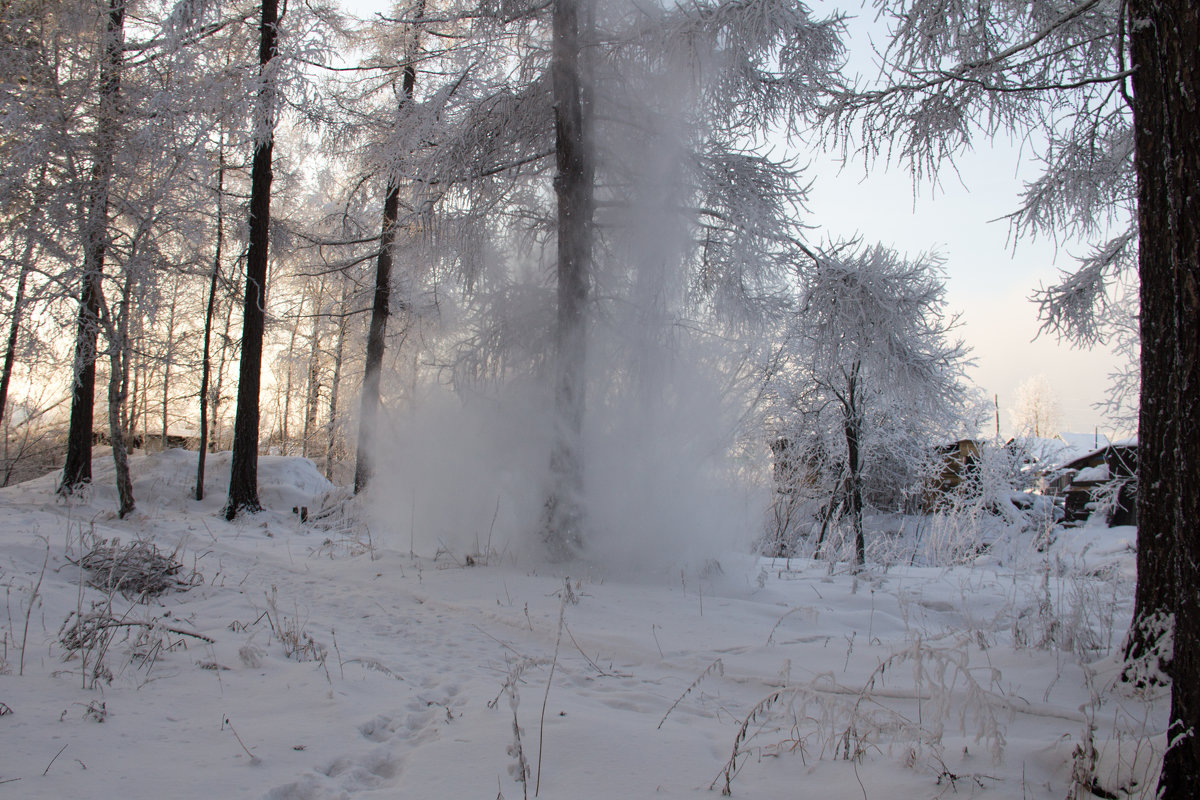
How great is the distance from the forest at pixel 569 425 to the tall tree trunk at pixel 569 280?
4cm

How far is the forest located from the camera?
238cm

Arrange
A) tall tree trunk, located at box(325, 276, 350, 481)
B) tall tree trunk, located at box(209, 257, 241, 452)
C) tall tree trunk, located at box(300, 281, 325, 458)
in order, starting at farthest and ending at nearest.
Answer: tall tree trunk, located at box(300, 281, 325, 458) → tall tree trunk, located at box(325, 276, 350, 481) → tall tree trunk, located at box(209, 257, 241, 452)

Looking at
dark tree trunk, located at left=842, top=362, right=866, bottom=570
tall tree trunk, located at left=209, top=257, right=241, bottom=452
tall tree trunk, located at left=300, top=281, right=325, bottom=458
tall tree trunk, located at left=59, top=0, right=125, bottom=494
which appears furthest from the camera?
tall tree trunk, located at left=300, top=281, right=325, bottom=458

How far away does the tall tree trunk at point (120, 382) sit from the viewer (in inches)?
363

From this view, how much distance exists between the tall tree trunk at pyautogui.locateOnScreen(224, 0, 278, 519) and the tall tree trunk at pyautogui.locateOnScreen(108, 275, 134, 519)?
4.95ft

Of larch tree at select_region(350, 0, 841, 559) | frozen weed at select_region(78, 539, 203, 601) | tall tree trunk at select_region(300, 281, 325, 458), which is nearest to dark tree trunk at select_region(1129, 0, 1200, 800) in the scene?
larch tree at select_region(350, 0, 841, 559)

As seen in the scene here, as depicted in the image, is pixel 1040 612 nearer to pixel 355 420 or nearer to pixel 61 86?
pixel 355 420

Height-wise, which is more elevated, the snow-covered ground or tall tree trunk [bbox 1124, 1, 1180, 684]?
tall tree trunk [bbox 1124, 1, 1180, 684]

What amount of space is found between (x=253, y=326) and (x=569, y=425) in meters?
7.81

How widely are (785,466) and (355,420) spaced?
10018mm

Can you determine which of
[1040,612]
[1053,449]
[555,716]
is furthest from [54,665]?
[1053,449]

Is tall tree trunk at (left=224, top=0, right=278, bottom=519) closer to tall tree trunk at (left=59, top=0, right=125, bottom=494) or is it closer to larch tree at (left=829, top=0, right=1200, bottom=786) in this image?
tall tree trunk at (left=59, top=0, right=125, bottom=494)

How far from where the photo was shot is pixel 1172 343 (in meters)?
2.29

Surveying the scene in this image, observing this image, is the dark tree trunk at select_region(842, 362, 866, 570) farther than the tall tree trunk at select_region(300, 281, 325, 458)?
No
